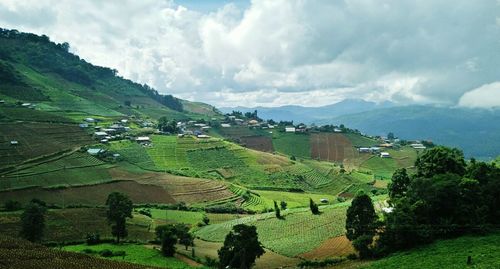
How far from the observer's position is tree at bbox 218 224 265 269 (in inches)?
2164

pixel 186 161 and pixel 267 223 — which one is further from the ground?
pixel 186 161

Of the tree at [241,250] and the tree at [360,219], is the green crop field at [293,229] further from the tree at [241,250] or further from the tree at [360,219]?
the tree at [241,250]

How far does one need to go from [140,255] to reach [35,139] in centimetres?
8142

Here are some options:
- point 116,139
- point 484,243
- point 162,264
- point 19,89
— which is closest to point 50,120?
point 116,139

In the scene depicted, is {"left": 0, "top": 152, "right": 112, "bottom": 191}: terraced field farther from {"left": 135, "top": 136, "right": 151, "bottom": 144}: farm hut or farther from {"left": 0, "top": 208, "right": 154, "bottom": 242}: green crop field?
{"left": 135, "top": 136, "right": 151, "bottom": 144}: farm hut

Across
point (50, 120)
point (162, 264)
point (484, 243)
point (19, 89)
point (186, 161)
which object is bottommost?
point (162, 264)

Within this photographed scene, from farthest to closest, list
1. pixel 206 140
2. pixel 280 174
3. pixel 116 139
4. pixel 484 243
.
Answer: pixel 206 140 < pixel 116 139 < pixel 280 174 < pixel 484 243

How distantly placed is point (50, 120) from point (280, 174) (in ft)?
256

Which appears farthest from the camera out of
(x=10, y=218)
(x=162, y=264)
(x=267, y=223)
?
(x=267, y=223)

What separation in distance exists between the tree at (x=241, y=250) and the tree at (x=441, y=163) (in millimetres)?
29323

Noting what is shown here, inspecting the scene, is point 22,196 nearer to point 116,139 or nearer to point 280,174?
point 116,139

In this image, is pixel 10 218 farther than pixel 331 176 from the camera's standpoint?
No

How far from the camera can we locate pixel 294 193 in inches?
5098

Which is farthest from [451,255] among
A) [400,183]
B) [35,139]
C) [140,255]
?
Result: [35,139]
